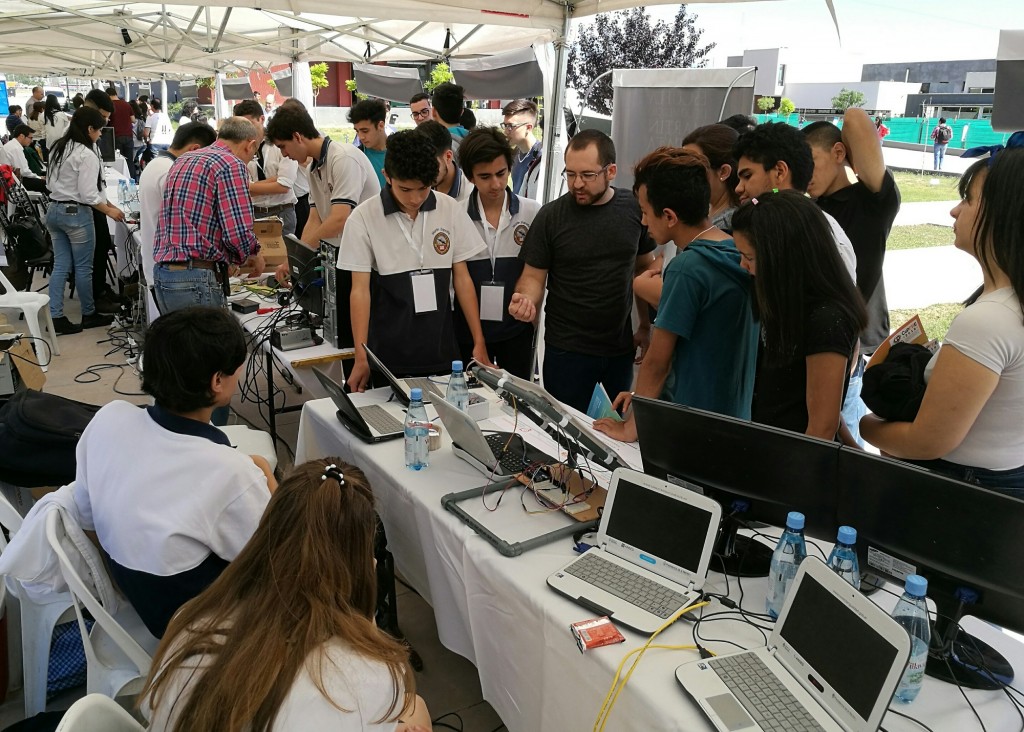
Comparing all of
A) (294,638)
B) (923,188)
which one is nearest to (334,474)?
(294,638)

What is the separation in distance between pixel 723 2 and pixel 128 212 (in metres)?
5.11

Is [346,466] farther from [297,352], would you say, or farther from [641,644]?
[297,352]

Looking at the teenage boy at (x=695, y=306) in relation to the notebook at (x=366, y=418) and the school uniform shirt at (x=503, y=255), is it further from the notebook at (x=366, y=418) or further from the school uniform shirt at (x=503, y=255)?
the school uniform shirt at (x=503, y=255)

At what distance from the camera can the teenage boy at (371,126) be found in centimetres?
418

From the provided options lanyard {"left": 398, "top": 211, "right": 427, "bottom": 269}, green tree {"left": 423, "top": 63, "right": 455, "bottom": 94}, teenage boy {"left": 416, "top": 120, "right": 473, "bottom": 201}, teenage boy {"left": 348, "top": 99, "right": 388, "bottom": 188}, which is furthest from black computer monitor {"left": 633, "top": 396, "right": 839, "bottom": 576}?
green tree {"left": 423, "top": 63, "right": 455, "bottom": 94}

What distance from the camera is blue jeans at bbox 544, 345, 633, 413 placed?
276 centimetres

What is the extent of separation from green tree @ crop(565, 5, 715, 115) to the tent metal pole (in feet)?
41.4

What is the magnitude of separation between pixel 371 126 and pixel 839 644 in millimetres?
3848

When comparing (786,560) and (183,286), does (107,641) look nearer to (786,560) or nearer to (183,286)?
(786,560)

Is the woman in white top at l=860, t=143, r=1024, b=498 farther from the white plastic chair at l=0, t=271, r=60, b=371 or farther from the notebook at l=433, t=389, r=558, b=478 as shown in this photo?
the white plastic chair at l=0, t=271, r=60, b=371

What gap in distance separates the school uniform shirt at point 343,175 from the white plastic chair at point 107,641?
2263 mm

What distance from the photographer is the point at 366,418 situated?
7.85ft

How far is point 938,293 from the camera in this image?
696 centimetres

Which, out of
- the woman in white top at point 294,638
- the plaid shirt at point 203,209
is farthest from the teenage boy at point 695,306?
the plaid shirt at point 203,209
